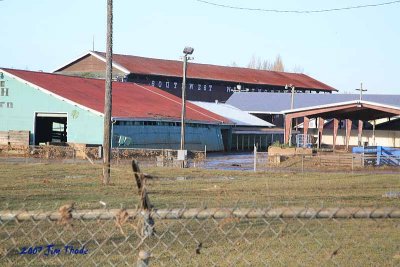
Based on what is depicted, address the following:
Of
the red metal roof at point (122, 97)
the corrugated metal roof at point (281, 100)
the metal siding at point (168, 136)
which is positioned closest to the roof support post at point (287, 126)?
the metal siding at point (168, 136)

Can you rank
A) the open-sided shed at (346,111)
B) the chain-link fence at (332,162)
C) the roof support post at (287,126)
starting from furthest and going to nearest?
the roof support post at (287,126)
the open-sided shed at (346,111)
the chain-link fence at (332,162)

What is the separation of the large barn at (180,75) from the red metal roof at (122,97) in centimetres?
1499

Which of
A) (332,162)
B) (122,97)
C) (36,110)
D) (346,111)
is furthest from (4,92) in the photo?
(346,111)

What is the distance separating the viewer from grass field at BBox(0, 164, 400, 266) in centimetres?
912

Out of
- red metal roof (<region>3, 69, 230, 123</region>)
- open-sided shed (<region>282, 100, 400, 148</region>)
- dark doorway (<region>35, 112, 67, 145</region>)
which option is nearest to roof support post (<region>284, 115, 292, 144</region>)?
open-sided shed (<region>282, 100, 400, 148</region>)

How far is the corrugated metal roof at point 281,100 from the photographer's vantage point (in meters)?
77.1

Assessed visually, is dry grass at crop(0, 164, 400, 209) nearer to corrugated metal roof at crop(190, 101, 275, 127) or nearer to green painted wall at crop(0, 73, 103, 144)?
green painted wall at crop(0, 73, 103, 144)

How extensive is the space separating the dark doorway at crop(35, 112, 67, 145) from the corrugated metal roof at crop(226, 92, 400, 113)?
2528 cm

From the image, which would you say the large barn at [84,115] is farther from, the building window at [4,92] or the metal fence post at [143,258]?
the metal fence post at [143,258]

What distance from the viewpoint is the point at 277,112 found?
249 ft

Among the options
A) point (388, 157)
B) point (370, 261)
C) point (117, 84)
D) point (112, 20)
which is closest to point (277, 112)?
point (117, 84)

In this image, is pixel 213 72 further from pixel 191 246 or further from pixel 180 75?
pixel 191 246

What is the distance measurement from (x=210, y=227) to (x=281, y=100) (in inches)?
2698

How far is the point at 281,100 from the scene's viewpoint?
80.0m
